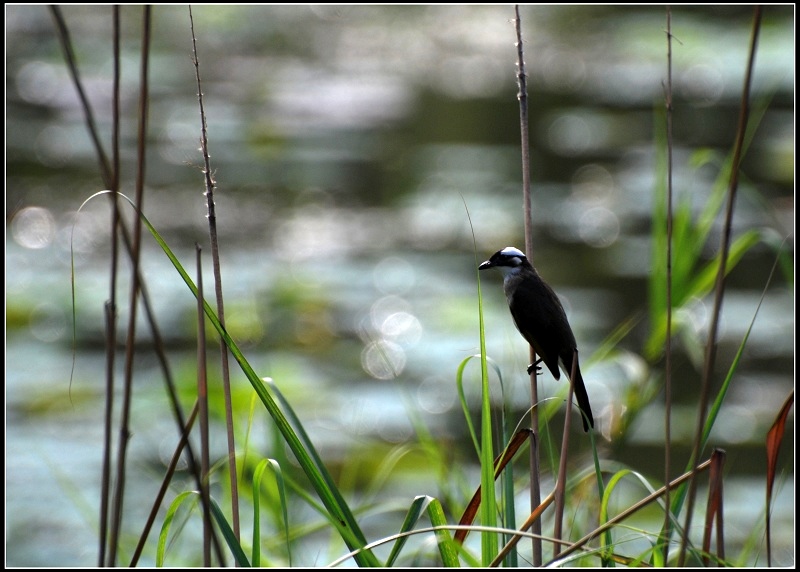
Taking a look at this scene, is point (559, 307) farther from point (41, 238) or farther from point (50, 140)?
point (50, 140)

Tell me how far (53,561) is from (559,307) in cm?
274

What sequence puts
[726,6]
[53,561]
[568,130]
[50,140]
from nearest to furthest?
[53,561] → [50,140] → [568,130] → [726,6]

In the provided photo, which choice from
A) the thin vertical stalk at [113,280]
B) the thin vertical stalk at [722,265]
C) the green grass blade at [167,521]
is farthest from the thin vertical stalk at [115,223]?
the thin vertical stalk at [722,265]

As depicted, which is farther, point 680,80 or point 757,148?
point 680,80

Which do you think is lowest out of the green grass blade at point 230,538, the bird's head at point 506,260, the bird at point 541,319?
the green grass blade at point 230,538

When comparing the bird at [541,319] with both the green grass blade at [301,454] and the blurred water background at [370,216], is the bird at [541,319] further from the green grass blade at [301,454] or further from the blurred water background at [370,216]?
the green grass blade at [301,454]

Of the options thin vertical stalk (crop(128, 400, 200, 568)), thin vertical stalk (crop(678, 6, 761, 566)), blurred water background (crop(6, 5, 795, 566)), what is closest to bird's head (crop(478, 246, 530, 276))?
blurred water background (crop(6, 5, 795, 566))

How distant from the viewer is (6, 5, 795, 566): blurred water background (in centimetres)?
489

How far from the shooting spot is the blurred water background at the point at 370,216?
4887 millimetres

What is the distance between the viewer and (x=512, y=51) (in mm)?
10531

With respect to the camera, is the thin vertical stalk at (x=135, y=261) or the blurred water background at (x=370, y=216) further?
the blurred water background at (x=370, y=216)

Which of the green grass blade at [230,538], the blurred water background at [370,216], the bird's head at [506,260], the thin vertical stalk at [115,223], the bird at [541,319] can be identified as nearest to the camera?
the thin vertical stalk at [115,223]

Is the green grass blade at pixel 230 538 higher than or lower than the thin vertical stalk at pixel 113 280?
lower

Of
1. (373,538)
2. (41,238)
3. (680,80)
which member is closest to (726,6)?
(680,80)
